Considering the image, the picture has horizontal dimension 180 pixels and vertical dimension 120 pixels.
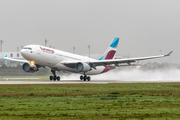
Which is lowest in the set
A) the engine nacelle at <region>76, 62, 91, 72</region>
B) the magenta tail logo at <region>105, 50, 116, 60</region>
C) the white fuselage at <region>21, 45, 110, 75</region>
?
the engine nacelle at <region>76, 62, 91, 72</region>

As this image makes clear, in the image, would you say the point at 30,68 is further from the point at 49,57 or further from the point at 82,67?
the point at 82,67

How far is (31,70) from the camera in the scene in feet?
187

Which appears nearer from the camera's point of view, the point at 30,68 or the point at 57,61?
the point at 57,61

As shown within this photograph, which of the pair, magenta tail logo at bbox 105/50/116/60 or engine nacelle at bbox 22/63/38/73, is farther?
magenta tail logo at bbox 105/50/116/60

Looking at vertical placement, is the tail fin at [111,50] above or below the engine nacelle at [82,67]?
above

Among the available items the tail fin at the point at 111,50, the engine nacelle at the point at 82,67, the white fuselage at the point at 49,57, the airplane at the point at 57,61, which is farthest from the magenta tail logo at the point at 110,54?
the engine nacelle at the point at 82,67

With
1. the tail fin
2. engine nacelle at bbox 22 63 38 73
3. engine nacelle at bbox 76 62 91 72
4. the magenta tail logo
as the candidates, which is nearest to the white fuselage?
engine nacelle at bbox 76 62 91 72

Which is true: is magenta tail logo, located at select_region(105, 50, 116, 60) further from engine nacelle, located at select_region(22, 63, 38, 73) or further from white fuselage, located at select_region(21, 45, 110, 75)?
engine nacelle, located at select_region(22, 63, 38, 73)

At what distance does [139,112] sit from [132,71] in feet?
189

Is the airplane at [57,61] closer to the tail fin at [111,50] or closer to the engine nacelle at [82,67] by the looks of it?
the engine nacelle at [82,67]

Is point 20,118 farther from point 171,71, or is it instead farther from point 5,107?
point 171,71

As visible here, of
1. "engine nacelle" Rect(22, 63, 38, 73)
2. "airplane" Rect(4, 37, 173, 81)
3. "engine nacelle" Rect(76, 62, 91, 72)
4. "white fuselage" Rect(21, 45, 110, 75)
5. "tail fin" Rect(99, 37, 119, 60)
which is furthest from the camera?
"tail fin" Rect(99, 37, 119, 60)

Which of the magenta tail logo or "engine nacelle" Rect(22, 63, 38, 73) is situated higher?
the magenta tail logo

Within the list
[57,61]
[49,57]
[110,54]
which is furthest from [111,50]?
[49,57]
